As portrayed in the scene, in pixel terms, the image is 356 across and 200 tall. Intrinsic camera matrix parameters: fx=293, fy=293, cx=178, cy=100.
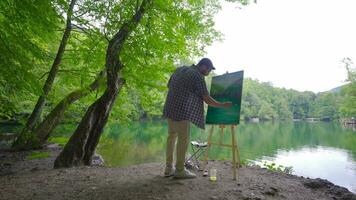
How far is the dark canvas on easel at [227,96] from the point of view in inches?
211

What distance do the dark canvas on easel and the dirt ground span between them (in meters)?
1.08

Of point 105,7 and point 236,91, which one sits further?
point 105,7

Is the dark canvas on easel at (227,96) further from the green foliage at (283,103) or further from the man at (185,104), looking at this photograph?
the green foliage at (283,103)

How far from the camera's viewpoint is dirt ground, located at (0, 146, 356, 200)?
4128 millimetres

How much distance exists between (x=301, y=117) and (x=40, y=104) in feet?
332

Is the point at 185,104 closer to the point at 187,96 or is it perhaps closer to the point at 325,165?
the point at 187,96

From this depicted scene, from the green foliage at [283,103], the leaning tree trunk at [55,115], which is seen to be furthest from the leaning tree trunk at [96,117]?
the green foliage at [283,103]

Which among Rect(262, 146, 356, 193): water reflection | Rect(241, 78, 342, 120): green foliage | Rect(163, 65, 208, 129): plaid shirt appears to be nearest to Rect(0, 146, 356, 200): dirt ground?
Rect(163, 65, 208, 129): plaid shirt

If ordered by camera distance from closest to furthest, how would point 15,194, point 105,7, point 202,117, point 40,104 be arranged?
1. point 15,194
2. point 202,117
3. point 105,7
4. point 40,104

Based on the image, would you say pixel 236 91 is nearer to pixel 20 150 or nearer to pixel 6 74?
pixel 6 74

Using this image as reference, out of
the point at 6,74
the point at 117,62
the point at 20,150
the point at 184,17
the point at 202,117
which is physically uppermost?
the point at 184,17

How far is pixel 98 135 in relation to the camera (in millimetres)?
6699

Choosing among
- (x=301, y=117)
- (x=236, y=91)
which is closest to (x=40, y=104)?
(x=236, y=91)

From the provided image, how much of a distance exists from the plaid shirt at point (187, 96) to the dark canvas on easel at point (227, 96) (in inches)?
31.9
